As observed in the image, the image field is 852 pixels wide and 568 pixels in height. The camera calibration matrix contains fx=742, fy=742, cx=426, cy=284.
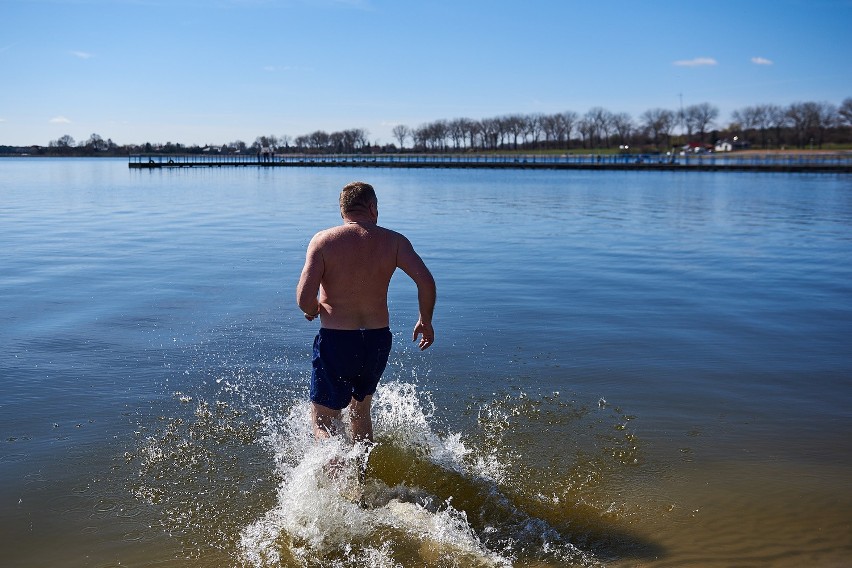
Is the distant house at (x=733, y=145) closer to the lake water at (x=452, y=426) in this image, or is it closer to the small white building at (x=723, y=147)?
the small white building at (x=723, y=147)

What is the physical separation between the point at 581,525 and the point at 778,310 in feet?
27.1

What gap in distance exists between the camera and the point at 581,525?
493 cm

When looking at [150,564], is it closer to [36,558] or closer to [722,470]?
[36,558]

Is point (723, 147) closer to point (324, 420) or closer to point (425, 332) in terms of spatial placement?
point (425, 332)

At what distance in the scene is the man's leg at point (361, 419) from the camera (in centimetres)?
529

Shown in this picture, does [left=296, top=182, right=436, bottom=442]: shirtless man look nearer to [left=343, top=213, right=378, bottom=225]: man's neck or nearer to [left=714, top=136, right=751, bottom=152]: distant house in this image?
[left=343, top=213, right=378, bottom=225]: man's neck

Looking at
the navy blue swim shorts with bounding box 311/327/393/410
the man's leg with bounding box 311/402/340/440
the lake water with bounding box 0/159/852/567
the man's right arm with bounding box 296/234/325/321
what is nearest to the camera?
the lake water with bounding box 0/159/852/567

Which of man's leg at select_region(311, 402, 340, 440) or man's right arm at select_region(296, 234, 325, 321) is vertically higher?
man's right arm at select_region(296, 234, 325, 321)

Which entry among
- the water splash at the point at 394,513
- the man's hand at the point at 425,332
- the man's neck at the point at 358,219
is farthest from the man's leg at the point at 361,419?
the man's neck at the point at 358,219

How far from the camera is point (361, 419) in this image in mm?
5328

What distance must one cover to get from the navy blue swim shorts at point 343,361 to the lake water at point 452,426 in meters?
0.37

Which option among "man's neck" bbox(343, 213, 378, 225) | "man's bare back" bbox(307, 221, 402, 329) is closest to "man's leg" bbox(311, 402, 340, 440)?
"man's bare back" bbox(307, 221, 402, 329)

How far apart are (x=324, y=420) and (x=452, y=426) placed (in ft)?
6.03

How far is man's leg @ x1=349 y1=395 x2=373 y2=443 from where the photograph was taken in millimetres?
5285
